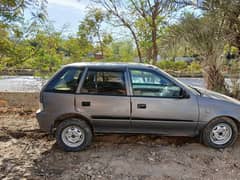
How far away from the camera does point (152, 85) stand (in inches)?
174

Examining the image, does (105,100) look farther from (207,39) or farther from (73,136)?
(207,39)

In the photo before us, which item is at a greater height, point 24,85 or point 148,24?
point 148,24

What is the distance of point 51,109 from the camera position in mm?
4188

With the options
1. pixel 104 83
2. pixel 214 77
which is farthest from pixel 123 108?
pixel 214 77

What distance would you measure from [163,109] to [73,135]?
168 centimetres

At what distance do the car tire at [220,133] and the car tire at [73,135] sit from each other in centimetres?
213

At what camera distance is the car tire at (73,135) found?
423 cm

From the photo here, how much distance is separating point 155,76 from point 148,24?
15.1 ft

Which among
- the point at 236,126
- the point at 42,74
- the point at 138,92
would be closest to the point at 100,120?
the point at 138,92

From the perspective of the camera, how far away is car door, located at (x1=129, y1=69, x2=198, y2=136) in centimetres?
419

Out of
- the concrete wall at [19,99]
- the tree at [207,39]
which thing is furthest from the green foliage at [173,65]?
the concrete wall at [19,99]

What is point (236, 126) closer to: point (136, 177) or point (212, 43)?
point (136, 177)

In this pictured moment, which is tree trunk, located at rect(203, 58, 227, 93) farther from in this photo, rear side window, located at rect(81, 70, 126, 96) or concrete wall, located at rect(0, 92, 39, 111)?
concrete wall, located at rect(0, 92, 39, 111)

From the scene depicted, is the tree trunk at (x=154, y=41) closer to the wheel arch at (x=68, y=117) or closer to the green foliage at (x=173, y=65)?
the green foliage at (x=173, y=65)
